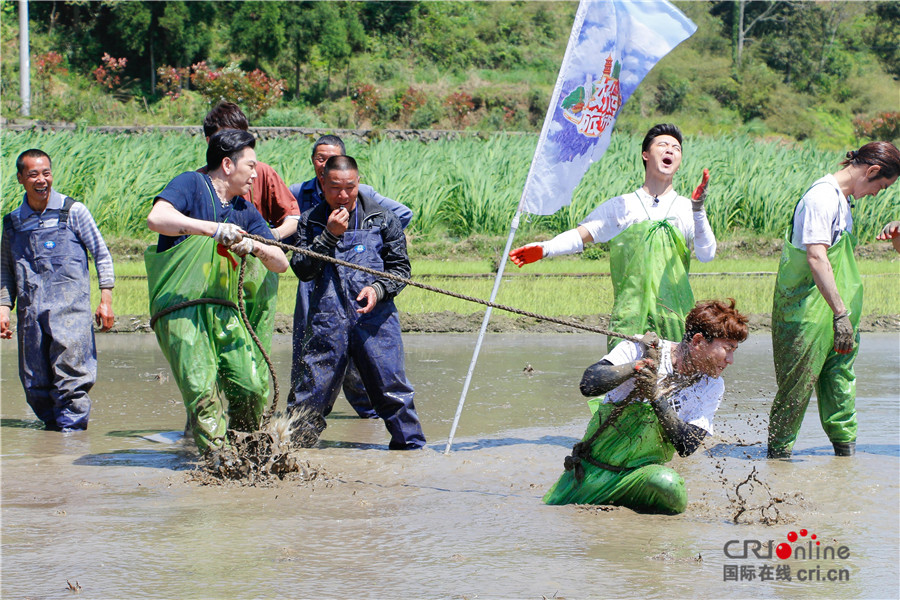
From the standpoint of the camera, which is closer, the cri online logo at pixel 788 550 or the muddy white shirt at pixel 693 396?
the cri online logo at pixel 788 550

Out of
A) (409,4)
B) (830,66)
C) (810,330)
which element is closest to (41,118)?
(409,4)

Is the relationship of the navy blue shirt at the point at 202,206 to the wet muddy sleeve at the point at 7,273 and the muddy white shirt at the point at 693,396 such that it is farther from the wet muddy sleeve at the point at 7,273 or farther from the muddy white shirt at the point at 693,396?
the muddy white shirt at the point at 693,396

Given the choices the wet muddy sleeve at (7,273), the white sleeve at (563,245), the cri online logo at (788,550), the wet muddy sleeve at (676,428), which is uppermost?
the white sleeve at (563,245)

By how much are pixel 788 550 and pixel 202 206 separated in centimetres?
310

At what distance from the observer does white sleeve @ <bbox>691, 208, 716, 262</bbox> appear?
5484mm

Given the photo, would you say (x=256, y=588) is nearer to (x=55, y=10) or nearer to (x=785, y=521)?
(x=785, y=521)

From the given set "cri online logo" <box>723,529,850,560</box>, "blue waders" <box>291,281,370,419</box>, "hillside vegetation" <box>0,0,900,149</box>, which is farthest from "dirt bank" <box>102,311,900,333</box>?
"hillside vegetation" <box>0,0,900,149</box>

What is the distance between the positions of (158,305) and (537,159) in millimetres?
2258

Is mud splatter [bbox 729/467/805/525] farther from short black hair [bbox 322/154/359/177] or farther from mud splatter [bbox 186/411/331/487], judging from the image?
short black hair [bbox 322/154/359/177]

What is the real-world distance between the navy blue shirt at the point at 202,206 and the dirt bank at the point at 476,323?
187 inches

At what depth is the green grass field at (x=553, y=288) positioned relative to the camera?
11164mm

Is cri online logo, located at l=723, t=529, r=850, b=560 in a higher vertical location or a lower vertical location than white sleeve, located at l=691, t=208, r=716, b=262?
lower

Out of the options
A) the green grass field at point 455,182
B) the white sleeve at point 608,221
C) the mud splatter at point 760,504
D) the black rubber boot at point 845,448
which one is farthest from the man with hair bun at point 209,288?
the green grass field at point 455,182

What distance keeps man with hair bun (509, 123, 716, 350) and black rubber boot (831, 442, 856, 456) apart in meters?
1.25
